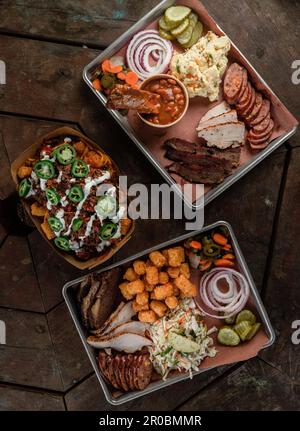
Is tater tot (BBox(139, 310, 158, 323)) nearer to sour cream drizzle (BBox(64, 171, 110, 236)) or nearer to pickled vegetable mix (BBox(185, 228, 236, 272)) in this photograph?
pickled vegetable mix (BBox(185, 228, 236, 272))

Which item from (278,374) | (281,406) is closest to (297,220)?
(278,374)

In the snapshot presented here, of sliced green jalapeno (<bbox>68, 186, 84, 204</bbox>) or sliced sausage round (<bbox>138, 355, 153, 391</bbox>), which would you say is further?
sliced sausage round (<bbox>138, 355, 153, 391</bbox>)

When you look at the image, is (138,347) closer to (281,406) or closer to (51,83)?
(281,406)

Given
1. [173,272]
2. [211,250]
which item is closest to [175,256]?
[173,272]

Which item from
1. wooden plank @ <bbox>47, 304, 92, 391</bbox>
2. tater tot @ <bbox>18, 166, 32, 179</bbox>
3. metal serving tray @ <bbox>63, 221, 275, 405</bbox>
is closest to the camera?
tater tot @ <bbox>18, 166, 32, 179</bbox>

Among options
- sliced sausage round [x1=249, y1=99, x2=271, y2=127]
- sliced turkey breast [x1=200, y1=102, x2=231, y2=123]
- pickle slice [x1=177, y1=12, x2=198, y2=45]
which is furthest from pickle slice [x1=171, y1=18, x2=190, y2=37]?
sliced sausage round [x1=249, y1=99, x2=271, y2=127]

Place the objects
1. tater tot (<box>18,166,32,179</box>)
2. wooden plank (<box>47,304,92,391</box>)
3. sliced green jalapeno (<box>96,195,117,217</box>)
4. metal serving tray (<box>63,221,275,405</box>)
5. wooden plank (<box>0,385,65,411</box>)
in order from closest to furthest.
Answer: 1. sliced green jalapeno (<box>96,195,117,217</box>)
2. tater tot (<box>18,166,32,179</box>)
3. metal serving tray (<box>63,221,275,405</box>)
4. wooden plank (<box>47,304,92,391</box>)
5. wooden plank (<box>0,385,65,411</box>)

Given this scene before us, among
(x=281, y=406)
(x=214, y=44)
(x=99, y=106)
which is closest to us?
(x=214, y=44)
